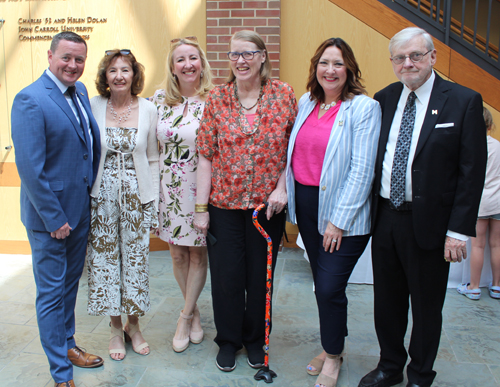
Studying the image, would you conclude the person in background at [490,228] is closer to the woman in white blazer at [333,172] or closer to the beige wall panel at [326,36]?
the beige wall panel at [326,36]

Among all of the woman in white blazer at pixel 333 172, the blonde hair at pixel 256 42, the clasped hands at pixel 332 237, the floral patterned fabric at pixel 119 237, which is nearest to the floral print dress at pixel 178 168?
the floral patterned fabric at pixel 119 237

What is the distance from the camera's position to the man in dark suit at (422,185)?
2344mm

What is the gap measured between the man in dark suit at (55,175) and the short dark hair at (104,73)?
198 millimetres

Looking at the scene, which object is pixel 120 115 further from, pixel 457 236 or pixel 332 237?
pixel 457 236

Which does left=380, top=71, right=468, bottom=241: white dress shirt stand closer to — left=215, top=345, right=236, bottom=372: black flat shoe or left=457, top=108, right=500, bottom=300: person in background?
left=215, top=345, right=236, bottom=372: black flat shoe

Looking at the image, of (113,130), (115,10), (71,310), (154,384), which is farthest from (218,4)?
(154,384)

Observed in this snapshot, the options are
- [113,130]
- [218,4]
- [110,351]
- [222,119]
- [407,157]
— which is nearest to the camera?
[407,157]

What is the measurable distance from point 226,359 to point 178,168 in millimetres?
1323

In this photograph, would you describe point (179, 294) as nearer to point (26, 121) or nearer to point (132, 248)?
point (132, 248)

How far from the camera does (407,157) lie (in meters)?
2.44

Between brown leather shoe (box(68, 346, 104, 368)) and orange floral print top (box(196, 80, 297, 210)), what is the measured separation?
138 centimetres

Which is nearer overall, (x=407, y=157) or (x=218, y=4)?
(x=407, y=157)

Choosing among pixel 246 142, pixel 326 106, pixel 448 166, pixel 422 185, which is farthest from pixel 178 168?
pixel 448 166

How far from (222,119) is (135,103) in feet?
2.31
